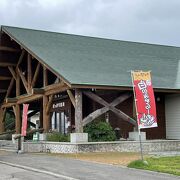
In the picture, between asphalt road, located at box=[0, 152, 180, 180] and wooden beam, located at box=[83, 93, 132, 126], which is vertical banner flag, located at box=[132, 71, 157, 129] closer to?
asphalt road, located at box=[0, 152, 180, 180]

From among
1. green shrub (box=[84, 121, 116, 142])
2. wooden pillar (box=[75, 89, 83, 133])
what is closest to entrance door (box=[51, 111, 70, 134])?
green shrub (box=[84, 121, 116, 142])

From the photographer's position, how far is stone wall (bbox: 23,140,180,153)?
21375 mm

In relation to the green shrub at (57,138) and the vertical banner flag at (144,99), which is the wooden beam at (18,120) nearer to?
the green shrub at (57,138)

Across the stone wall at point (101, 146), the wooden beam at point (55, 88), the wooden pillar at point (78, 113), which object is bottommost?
the stone wall at point (101, 146)

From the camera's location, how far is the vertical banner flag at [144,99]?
1572 cm

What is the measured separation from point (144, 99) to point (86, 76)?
6.54m

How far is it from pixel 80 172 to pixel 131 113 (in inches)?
510

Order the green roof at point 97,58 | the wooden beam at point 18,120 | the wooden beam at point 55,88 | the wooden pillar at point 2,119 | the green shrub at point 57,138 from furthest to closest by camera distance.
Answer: the wooden pillar at point 2,119
the wooden beam at point 18,120
the green shrub at point 57,138
the wooden beam at point 55,88
the green roof at point 97,58

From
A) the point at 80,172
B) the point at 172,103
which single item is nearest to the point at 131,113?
the point at 172,103

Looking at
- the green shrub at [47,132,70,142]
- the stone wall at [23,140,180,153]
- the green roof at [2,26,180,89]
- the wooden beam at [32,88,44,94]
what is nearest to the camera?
the stone wall at [23,140,180,153]

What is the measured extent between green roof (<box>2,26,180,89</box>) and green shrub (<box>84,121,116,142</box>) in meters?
2.58

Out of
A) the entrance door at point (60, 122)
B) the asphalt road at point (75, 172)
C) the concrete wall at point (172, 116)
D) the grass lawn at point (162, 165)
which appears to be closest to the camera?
the asphalt road at point (75, 172)

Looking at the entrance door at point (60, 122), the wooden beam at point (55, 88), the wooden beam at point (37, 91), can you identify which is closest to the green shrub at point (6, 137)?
the entrance door at point (60, 122)

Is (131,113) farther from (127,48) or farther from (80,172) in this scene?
(80,172)
